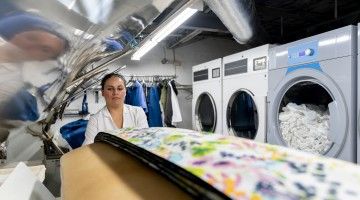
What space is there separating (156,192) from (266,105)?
7.17ft

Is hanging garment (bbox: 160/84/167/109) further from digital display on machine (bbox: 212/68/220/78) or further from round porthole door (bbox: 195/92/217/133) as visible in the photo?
digital display on machine (bbox: 212/68/220/78)

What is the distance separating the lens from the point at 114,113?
2025mm

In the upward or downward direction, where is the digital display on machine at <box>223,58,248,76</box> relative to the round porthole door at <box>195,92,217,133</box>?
upward

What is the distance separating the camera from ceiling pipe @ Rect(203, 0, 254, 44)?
1.97 m

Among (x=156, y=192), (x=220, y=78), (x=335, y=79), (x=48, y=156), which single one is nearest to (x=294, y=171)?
(x=156, y=192)

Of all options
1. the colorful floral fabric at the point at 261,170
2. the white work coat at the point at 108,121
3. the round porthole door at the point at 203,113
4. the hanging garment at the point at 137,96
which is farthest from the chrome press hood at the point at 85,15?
the hanging garment at the point at 137,96

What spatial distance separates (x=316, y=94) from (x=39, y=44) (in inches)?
96.6

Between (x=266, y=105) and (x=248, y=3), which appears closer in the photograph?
(x=248, y=3)

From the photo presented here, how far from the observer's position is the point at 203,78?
3727 mm

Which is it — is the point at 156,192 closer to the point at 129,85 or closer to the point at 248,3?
the point at 248,3

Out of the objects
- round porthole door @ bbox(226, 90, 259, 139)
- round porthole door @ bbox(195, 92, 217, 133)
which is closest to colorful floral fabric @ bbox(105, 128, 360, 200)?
round porthole door @ bbox(226, 90, 259, 139)

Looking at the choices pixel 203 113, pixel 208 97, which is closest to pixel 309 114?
pixel 208 97

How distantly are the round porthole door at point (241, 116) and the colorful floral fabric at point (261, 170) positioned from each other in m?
2.72

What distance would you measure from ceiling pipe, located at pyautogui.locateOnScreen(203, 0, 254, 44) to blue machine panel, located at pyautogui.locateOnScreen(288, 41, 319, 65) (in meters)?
0.49
